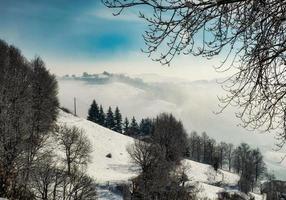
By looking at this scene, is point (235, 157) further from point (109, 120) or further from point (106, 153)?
point (106, 153)

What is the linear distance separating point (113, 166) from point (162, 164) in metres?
23.2

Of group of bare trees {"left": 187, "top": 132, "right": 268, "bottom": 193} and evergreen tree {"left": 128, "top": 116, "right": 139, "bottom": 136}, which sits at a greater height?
evergreen tree {"left": 128, "top": 116, "right": 139, "bottom": 136}

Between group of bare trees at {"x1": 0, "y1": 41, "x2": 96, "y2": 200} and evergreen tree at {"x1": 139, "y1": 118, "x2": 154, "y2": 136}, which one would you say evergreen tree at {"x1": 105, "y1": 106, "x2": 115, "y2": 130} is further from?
group of bare trees at {"x1": 0, "y1": 41, "x2": 96, "y2": 200}

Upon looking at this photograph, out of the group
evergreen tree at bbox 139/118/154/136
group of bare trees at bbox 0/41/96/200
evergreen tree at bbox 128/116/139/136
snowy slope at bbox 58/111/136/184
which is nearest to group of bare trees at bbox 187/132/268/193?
evergreen tree at bbox 139/118/154/136

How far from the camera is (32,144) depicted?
155ft

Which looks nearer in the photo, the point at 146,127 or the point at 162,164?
the point at 162,164

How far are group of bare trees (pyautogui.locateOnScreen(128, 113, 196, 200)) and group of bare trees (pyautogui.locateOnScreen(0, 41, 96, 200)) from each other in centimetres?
712

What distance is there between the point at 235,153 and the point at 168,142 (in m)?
95.2

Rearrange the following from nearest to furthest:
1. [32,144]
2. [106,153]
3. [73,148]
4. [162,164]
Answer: [32,144] < [162,164] < [73,148] < [106,153]

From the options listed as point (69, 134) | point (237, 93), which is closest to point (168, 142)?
point (69, 134)

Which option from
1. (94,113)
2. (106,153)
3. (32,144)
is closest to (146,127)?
(94,113)

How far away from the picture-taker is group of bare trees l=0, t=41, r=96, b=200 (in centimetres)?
3447

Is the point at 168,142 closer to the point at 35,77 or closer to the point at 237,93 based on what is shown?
the point at 35,77

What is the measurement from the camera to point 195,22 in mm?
7723
